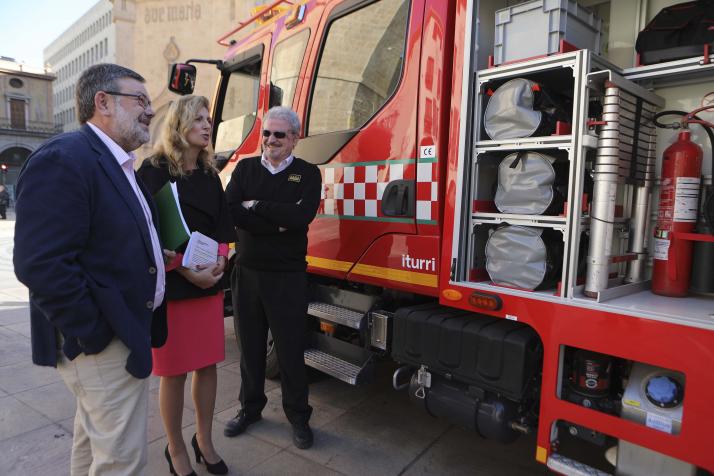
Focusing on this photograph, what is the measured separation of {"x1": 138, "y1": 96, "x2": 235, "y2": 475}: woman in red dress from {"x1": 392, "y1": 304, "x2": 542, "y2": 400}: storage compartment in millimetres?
887

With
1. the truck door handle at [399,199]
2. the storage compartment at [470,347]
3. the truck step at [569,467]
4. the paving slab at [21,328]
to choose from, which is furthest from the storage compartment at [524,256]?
Answer: the paving slab at [21,328]

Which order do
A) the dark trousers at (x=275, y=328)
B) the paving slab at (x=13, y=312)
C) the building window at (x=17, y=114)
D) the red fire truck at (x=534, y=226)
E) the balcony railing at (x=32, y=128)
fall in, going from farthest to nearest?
1. the building window at (x=17, y=114)
2. the balcony railing at (x=32, y=128)
3. the paving slab at (x=13, y=312)
4. the dark trousers at (x=275, y=328)
5. the red fire truck at (x=534, y=226)

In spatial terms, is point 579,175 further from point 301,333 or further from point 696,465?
point 301,333

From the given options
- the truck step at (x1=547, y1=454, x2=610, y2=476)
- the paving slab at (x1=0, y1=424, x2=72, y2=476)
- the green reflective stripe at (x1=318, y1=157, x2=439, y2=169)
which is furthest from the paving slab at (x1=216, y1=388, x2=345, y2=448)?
the green reflective stripe at (x1=318, y1=157, x2=439, y2=169)

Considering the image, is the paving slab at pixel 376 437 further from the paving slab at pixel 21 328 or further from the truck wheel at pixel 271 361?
the paving slab at pixel 21 328

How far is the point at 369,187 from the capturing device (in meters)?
2.48

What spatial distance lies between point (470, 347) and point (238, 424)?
1.50 metres

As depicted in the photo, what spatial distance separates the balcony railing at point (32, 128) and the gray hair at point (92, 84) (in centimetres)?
6055

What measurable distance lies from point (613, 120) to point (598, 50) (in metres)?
0.61

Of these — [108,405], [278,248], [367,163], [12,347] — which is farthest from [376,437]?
[12,347]

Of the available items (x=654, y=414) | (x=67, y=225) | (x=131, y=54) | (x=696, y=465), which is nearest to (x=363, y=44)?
(x=67, y=225)

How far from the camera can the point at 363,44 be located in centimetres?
265

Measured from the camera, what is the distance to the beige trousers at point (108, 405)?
1.47m

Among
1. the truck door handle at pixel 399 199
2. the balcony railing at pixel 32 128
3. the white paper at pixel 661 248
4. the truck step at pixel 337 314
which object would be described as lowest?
the truck step at pixel 337 314
